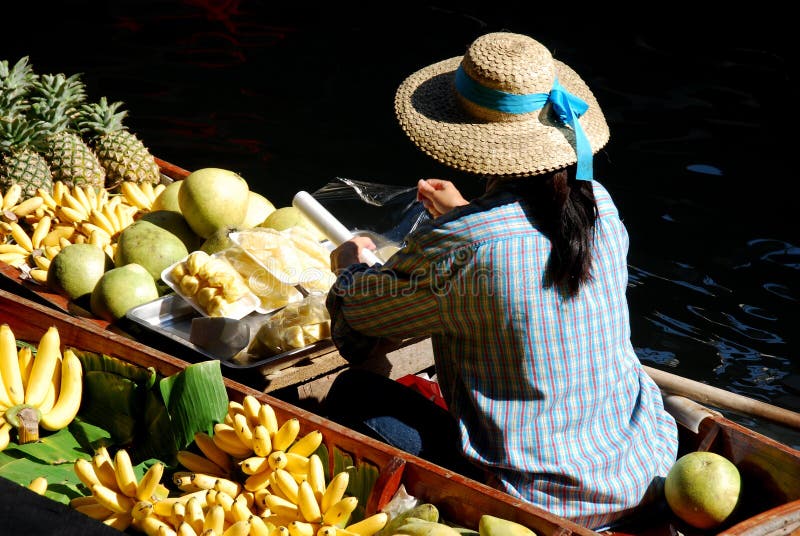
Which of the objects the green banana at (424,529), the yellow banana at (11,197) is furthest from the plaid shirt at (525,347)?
the yellow banana at (11,197)

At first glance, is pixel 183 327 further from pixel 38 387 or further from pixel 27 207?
pixel 27 207

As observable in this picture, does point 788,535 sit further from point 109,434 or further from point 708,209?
point 708,209

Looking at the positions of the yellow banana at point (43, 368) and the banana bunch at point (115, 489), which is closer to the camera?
the banana bunch at point (115, 489)

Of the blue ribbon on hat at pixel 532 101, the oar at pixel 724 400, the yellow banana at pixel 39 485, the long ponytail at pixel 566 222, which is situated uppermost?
the blue ribbon on hat at pixel 532 101

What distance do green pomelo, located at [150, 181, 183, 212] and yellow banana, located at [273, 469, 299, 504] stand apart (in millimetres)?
1960

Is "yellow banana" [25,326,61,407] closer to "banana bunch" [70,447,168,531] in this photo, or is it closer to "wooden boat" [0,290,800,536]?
"wooden boat" [0,290,800,536]

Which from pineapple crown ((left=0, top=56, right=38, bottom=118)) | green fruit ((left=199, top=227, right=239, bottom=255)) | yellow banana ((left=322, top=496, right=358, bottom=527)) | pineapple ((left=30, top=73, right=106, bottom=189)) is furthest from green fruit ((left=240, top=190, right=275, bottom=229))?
yellow banana ((left=322, top=496, right=358, bottom=527))

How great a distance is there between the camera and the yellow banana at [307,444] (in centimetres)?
208

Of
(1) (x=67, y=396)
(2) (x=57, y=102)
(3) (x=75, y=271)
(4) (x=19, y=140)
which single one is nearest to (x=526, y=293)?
(1) (x=67, y=396)

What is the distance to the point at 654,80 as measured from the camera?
24.0 ft

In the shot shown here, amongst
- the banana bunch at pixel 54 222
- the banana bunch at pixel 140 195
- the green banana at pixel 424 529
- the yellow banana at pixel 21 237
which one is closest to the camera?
the green banana at pixel 424 529

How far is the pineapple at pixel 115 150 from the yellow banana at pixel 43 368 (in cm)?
179

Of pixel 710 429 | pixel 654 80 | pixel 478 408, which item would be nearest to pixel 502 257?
pixel 478 408

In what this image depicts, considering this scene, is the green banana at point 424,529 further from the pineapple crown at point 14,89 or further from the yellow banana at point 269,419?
the pineapple crown at point 14,89
